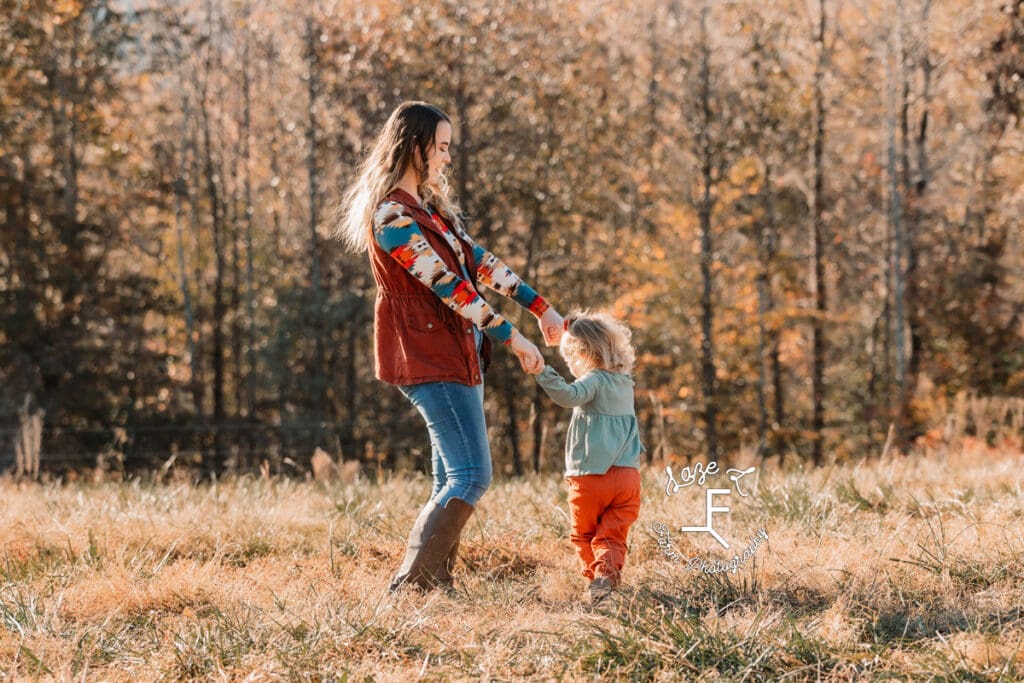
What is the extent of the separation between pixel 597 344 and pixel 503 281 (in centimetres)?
46

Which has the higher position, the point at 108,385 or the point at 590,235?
the point at 590,235

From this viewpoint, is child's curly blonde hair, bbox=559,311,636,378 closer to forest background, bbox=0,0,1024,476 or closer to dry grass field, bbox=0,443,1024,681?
dry grass field, bbox=0,443,1024,681

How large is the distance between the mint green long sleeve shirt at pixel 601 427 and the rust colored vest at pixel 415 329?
1.36 feet

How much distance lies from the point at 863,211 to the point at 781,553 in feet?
59.6

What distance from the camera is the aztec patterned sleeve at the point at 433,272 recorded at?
3457 mm

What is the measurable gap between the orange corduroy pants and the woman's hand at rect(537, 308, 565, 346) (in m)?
0.54

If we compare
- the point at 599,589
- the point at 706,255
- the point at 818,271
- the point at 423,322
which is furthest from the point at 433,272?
the point at 818,271

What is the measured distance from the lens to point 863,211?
20656 millimetres

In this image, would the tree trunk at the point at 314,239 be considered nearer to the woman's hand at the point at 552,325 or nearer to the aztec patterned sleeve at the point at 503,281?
the aztec patterned sleeve at the point at 503,281

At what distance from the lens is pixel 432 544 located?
357cm

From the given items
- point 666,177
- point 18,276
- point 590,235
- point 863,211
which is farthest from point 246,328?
point 863,211

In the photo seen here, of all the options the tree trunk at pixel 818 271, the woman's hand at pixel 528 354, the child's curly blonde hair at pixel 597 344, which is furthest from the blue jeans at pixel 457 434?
the tree trunk at pixel 818 271

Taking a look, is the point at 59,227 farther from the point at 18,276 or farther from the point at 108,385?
the point at 108,385
